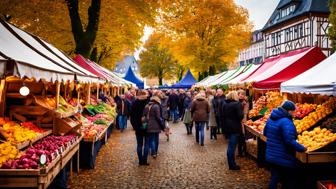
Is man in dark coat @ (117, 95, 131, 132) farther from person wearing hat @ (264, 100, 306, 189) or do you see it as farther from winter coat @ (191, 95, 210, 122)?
person wearing hat @ (264, 100, 306, 189)

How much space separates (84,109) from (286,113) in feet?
31.1

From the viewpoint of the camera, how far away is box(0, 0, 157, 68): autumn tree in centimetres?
1888

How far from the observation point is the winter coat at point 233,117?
33.0ft

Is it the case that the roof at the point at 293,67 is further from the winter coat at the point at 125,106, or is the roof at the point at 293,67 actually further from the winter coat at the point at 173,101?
the winter coat at the point at 173,101

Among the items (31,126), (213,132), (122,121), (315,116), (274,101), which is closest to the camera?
(31,126)

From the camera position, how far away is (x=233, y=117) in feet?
33.2

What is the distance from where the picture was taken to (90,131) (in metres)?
11.0

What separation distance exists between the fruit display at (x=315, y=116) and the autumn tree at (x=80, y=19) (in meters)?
12.3

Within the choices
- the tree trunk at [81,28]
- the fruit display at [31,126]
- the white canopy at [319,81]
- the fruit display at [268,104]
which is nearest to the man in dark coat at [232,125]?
the white canopy at [319,81]

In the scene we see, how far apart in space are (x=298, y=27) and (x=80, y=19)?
24540mm

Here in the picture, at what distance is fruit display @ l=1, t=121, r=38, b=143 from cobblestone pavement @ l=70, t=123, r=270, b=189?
1.43 m

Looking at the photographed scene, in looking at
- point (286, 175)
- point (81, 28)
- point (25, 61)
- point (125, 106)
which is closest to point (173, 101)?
point (125, 106)

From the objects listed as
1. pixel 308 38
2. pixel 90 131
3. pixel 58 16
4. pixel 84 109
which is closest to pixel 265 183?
pixel 90 131

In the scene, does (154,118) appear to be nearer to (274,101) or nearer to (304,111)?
(304,111)
